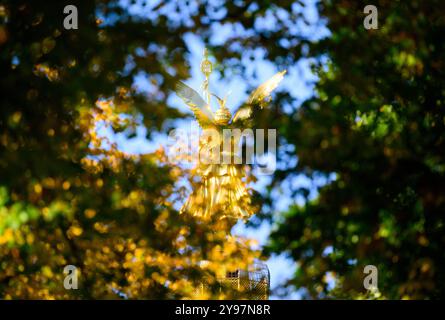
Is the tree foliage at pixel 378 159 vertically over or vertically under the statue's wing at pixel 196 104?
under

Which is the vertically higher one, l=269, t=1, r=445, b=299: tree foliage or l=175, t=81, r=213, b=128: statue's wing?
l=175, t=81, r=213, b=128: statue's wing

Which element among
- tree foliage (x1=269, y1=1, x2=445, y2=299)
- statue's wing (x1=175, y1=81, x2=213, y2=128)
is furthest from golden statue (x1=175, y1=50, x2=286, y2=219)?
tree foliage (x1=269, y1=1, x2=445, y2=299)

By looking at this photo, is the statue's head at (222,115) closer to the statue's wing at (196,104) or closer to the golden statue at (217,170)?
the golden statue at (217,170)

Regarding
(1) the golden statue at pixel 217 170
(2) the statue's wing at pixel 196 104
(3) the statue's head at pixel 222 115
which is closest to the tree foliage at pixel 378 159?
(1) the golden statue at pixel 217 170

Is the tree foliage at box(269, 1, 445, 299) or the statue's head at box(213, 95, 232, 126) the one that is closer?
the tree foliage at box(269, 1, 445, 299)

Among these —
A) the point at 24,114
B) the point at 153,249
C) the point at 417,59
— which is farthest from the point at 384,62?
the point at 24,114

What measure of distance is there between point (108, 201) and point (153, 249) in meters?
1.26

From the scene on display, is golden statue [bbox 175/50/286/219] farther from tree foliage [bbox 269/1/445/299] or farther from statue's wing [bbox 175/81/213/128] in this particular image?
tree foliage [bbox 269/1/445/299]

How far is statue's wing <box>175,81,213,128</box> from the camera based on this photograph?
13.7m

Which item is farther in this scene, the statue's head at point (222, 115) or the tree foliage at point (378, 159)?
the statue's head at point (222, 115)

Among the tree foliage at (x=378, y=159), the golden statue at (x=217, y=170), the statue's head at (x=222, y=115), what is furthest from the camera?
the statue's head at (x=222, y=115)

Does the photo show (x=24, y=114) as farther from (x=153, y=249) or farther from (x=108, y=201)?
(x=153, y=249)

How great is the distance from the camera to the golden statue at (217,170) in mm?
12539

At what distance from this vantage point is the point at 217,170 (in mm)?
13602
